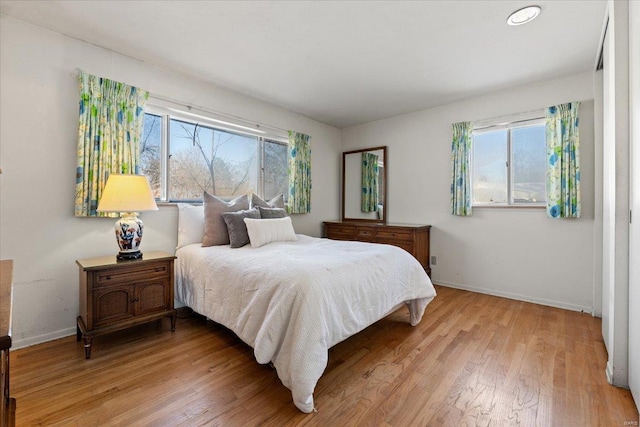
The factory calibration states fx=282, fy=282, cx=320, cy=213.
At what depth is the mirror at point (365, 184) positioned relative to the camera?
4.50 m

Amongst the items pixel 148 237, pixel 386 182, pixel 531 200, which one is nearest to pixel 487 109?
pixel 531 200

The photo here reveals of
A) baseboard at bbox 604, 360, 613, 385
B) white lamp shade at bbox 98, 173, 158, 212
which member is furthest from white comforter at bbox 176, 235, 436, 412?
baseboard at bbox 604, 360, 613, 385

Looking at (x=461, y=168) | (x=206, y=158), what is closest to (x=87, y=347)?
(x=206, y=158)

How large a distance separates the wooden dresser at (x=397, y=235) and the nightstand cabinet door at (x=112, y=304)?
2.87m

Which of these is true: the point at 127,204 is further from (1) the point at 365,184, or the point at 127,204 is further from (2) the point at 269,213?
(1) the point at 365,184

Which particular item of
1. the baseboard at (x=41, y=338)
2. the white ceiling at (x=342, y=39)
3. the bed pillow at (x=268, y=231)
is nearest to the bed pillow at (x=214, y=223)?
the bed pillow at (x=268, y=231)

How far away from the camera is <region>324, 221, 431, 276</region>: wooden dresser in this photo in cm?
367

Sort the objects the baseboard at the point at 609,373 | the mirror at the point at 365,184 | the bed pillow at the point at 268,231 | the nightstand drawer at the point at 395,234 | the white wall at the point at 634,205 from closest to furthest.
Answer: the white wall at the point at 634,205 < the baseboard at the point at 609,373 < the bed pillow at the point at 268,231 < the nightstand drawer at the point at 395,234 < the mirror at the point at 365,184

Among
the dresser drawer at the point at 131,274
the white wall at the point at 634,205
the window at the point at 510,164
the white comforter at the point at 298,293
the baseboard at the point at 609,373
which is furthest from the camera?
the window at the point at 510,164

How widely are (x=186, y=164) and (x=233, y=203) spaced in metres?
0.70

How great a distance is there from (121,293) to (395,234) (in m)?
3.04

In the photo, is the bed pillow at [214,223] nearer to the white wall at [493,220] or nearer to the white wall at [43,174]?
the white wall at [43,174]

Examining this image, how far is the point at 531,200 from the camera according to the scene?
329 cm

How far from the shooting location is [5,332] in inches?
24.1
